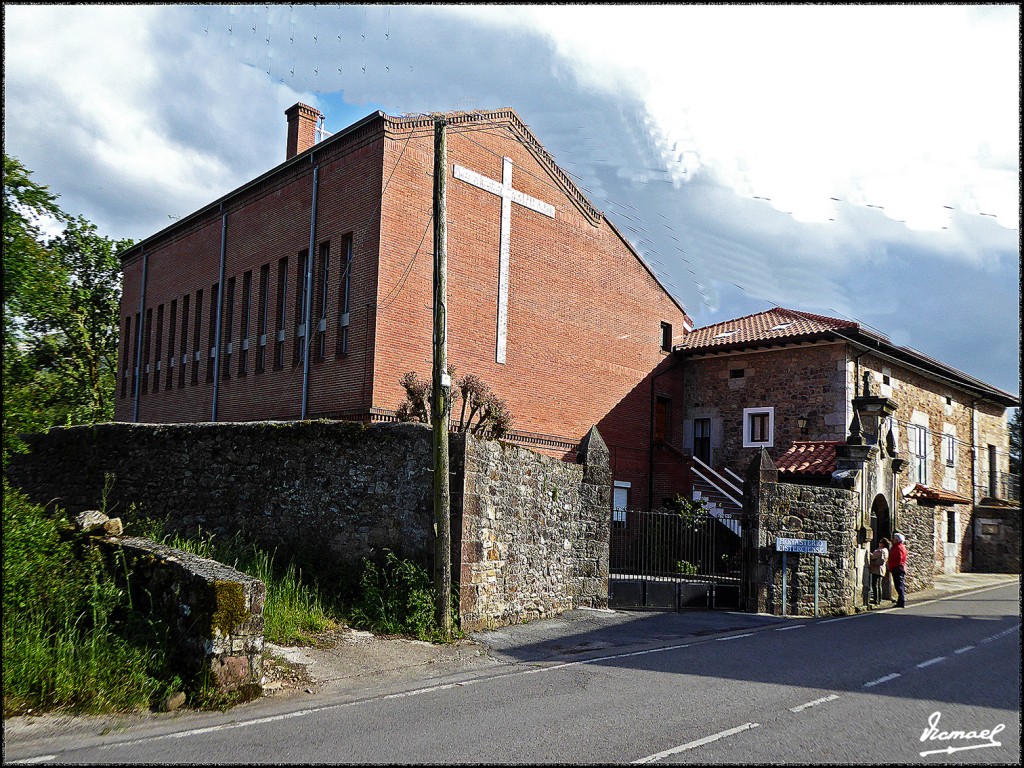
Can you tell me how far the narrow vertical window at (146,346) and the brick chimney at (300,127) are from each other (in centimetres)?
809

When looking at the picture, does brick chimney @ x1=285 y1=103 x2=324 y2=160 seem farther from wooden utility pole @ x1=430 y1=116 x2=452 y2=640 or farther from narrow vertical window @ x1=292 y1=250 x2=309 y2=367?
wooden utility pole @ x1=430 y1=116 x2=452 y2=640

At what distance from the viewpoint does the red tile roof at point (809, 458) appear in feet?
73.9

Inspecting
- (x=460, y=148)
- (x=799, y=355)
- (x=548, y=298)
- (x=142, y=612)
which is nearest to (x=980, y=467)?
(x=799, y=355)

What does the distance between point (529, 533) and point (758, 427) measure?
14184mm

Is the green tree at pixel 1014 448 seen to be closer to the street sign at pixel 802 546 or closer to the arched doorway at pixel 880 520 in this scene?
the arched doorway at pixel 880 520

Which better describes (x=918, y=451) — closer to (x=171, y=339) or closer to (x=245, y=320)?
(x=245, y=320)

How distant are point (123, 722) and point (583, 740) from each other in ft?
14.1

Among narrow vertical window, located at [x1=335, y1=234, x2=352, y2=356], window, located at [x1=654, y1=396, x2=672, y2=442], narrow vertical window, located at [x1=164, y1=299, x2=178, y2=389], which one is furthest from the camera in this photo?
window, located at [x1=654, y1=396, x2=672, y2=442]

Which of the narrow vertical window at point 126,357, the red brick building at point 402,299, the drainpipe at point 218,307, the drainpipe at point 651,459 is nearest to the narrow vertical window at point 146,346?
the red brick building at point 402,299

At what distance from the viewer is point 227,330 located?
24.6 m

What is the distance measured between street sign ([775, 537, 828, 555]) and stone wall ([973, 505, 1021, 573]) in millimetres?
18420

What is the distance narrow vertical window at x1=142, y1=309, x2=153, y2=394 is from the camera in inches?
1137

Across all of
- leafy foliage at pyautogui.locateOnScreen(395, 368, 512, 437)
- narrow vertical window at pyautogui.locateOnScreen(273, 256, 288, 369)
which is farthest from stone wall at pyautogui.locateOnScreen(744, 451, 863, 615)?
narrow vertical window at pyautogui.locateOnScreen(273, 256, 288, 369)

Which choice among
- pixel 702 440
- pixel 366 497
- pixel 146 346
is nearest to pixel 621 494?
pixel 702 440
